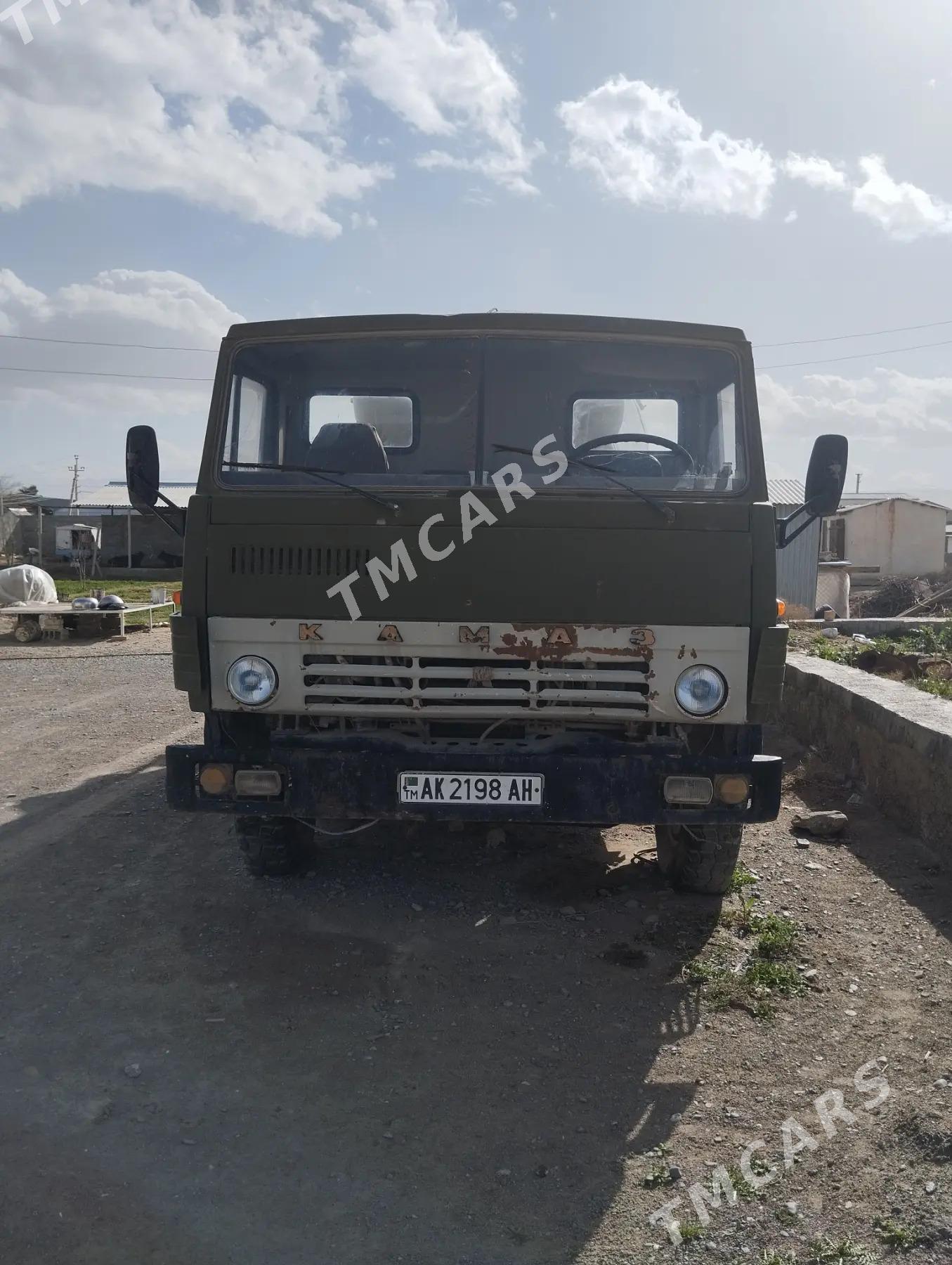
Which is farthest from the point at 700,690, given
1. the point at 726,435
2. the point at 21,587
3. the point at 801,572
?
the point at 21,587

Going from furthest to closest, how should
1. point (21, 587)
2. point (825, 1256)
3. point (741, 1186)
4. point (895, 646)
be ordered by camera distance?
point (21, 587) → point (895, 646) → point (741, 1186) → point (825, 1256)

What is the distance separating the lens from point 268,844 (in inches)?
179

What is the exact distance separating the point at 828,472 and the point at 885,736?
2163mm

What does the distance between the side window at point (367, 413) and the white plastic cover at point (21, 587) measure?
1323 centimetres

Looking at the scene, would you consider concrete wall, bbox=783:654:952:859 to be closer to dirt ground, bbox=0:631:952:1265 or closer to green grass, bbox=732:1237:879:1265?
dirt ground, bbox=0:631:952:1265

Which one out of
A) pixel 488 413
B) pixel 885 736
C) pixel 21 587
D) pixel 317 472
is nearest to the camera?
pixel 317 472

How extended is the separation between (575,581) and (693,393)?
1149mm

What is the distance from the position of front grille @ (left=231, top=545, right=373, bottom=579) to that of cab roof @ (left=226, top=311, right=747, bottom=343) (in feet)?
3.24

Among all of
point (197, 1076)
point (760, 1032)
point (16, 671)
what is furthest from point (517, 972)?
point (16, 671)

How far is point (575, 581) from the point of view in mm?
3689

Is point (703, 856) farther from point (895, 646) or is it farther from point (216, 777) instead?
point (895, 646)

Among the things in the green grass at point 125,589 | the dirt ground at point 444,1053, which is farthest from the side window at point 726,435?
the green grass at point 125,589

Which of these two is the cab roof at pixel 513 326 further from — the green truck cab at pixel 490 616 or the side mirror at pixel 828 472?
the side mirror at pixel 828 472

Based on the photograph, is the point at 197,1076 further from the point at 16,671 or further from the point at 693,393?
the point at 16,671
